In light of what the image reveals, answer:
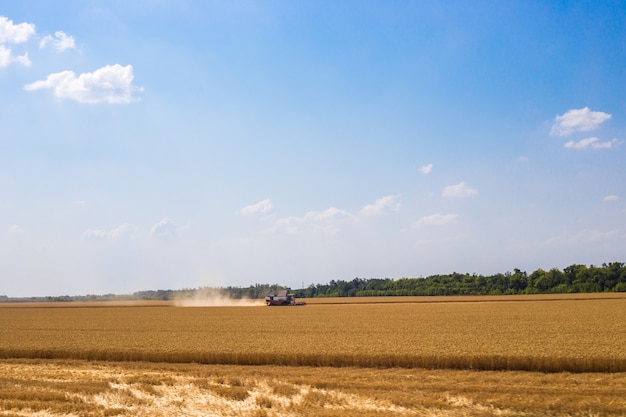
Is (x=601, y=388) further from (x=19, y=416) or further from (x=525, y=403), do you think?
(x=19, y=416)

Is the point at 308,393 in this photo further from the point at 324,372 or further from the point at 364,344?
the point at 364,344

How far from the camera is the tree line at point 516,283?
4053 inches

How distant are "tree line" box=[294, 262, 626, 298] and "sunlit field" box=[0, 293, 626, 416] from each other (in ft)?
273

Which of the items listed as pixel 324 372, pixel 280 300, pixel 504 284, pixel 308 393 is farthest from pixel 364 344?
pixel 504 284

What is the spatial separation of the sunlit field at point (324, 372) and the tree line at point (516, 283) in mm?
83300

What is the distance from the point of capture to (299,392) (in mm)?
15250

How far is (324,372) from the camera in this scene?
18766mm

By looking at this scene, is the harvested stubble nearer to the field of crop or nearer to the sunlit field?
the sunlit field

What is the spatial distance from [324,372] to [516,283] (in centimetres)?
10546

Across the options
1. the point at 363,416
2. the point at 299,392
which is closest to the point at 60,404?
the point at 299,392

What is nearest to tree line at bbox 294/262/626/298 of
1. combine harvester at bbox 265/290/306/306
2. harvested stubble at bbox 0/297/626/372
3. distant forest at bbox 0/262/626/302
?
distant forest at bbox 0/262/626/302

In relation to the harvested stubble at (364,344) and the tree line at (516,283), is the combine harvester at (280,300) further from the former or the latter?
the tree line at (516,283)

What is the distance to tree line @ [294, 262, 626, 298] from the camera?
338 ft

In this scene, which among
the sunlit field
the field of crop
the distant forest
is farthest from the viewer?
the distant forest
